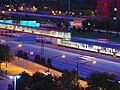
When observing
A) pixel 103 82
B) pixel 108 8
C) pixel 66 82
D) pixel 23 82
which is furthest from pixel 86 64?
pixel 108 8

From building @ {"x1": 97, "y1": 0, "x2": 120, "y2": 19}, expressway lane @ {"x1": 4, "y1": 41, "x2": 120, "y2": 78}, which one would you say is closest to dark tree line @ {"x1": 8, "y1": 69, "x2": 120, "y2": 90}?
expressway lane @ {"x1": 4, "y1": 41, "x2": 120, "y2": 78}

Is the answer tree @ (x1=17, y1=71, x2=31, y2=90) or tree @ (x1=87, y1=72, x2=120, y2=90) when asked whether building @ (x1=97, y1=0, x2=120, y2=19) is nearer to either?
tree @ (x1=17, y1=71, x2=31, y2=90)

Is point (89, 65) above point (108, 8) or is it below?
below

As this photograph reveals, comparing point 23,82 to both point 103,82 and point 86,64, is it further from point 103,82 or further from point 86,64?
point 86,64

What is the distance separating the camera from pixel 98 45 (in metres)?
60.6

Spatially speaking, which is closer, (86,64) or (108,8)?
(86,64)

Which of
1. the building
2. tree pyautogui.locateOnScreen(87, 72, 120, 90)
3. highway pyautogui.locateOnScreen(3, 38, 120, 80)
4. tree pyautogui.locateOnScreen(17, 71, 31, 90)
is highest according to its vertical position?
the building

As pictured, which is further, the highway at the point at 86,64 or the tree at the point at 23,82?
the highway at the point at 86,64

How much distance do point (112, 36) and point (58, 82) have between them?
53315 millimetres

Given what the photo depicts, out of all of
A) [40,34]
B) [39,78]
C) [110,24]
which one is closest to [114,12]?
[110,24]

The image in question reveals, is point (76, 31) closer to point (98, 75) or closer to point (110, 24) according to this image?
point (110, 24)

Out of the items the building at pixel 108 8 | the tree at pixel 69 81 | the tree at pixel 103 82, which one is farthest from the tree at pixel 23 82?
the building at pixel 108 8

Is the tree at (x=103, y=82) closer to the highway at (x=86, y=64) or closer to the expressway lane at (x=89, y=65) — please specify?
the highway at (x=86, y=64)

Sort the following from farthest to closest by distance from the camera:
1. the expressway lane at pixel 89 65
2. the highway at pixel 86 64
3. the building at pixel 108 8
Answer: the building at pixel 108 8
the highway at pixel 86 64
the expressway lane at pixel 89 65
